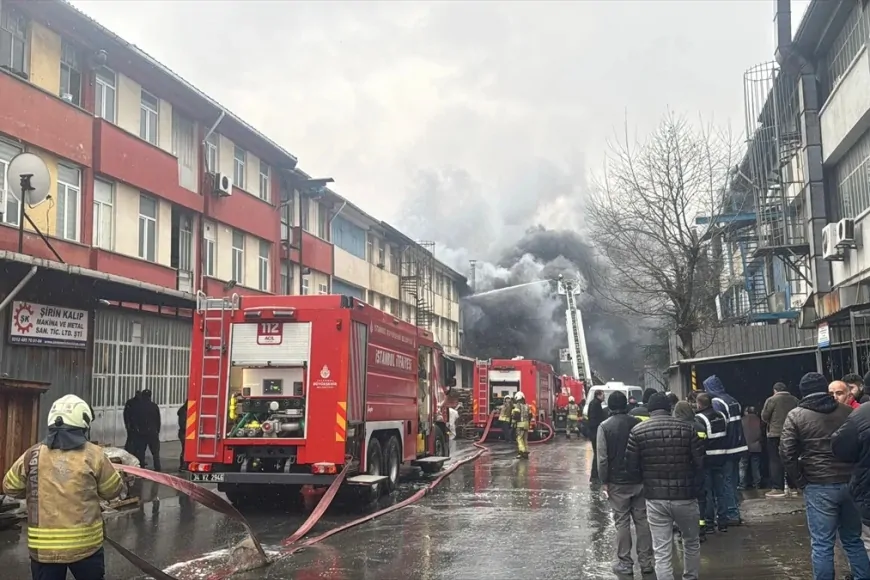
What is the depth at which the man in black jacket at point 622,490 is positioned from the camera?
24.2 feet

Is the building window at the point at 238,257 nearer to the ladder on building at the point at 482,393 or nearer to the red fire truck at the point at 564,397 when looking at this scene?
the ladder on building at the point at 482,393

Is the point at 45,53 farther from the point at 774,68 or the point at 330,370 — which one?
the point at 774,68

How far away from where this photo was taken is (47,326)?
49.9ft

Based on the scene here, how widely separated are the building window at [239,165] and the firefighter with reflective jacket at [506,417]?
1045 centimetres

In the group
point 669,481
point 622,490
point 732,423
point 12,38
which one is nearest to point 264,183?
point 12,38

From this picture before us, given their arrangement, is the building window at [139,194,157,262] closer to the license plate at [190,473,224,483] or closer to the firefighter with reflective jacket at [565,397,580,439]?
the license plate at [190,473,224,483]

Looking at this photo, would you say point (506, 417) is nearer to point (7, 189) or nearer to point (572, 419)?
point (572, 419)

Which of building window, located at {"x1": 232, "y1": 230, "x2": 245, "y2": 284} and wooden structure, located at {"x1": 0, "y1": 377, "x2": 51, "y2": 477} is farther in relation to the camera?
building window, located at {"x1": 232, "y1": 230, "x2": 245, "y2": 284}

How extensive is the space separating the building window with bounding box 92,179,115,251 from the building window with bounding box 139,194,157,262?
46.3 inches

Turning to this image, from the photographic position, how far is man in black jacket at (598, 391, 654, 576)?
7.37 meters

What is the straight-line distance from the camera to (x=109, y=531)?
969 cm

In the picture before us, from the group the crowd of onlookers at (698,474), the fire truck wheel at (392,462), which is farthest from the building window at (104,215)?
the crowd of onlookers at (698,474)

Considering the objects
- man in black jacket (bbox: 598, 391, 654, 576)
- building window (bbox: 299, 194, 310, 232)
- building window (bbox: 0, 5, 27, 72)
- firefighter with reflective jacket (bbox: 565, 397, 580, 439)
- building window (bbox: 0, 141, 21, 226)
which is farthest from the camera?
firefighter with reflective jacket (bbox: 565, 397, 580, 439)

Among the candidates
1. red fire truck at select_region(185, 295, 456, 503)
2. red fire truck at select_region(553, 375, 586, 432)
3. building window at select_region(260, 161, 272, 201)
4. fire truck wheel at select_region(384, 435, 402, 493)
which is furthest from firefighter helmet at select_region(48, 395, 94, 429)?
red fire truck at select_region(553, 375, 586, 432)
